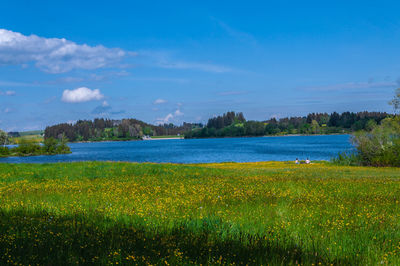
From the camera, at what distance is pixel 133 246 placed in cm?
673

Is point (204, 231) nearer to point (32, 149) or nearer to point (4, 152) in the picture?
point (4, 152)

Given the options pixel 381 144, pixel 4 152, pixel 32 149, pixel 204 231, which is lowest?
pixel 4 152

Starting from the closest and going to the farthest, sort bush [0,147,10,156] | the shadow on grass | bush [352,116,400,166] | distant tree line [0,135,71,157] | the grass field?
1. the shadow on grass
2. the grass field
3. bush [352,116,400,166]
4. bush [0,147,10,156]
5. distant tree line [0,135,71,157]

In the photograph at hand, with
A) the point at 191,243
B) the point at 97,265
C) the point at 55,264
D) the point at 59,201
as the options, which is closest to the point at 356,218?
the point at 191,243

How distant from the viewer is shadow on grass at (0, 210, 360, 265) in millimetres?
5938

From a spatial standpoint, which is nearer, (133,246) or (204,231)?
(133,246)

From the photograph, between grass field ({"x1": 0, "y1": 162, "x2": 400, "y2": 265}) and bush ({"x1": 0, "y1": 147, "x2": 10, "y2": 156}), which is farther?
bush ({"x1": 0, "y1": 147, "x2": 10, "y2": 156})

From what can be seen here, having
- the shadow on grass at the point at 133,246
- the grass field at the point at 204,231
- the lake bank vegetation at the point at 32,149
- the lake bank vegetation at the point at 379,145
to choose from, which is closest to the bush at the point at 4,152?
the lake bank vegetation at the point at 32,149

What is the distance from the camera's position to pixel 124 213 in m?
10.1

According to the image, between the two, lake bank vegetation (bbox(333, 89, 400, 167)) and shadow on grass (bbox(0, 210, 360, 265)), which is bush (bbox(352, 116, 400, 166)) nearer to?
lake bank vegetation (bbox(333, 89, 400, 167))

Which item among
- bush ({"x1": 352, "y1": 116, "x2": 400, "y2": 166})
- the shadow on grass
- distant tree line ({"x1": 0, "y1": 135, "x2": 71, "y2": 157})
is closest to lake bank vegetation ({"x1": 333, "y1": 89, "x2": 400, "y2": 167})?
bush ({"x1": 352, "y1": 116, "x2": 400, "y2": 166})

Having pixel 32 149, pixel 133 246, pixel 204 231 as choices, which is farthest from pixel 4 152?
pixel 133 246

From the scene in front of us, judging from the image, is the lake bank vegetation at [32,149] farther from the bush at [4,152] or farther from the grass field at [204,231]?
the grass field at [204,231]

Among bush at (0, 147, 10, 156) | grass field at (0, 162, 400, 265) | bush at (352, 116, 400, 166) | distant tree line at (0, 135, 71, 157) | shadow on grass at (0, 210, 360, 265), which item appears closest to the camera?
shadow on grass at (0, 210, 360, 265)
